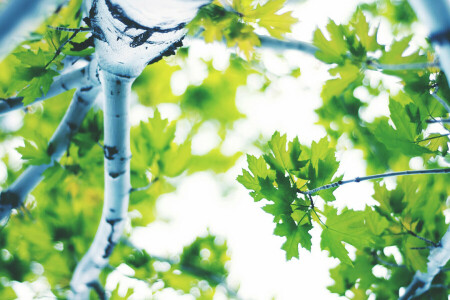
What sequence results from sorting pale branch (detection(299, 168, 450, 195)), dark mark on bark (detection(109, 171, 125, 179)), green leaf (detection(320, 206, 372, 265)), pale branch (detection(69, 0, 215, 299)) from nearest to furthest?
pale branch (detection(69, 0, 215, 299)) < pale branch (detection(299, 168, 450, 195)) < green leaf (detection(320, 206, 372, 265)) < dark mark on bark (detection(109, 171, 125, 179))

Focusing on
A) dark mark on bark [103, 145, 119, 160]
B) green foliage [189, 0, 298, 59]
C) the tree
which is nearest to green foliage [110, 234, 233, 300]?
the tree

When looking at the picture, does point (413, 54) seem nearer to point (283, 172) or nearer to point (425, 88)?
point (425, 88)

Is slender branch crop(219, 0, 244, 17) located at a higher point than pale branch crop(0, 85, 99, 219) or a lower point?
higher

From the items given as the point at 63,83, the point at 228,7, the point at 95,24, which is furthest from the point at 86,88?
the point at 228,7

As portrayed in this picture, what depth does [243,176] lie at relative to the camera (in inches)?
30.4

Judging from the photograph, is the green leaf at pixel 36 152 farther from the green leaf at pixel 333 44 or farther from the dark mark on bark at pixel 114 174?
the green leaf at pixel 333 44

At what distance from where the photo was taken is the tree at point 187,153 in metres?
0.64

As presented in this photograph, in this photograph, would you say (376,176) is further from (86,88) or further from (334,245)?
(86,88)

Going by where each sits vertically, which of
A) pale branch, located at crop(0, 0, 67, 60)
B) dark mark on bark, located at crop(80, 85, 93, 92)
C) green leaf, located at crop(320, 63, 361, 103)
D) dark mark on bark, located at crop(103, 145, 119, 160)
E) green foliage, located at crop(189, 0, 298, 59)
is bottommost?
dark mark on bark, located at crop(103, 145, 119, 160)

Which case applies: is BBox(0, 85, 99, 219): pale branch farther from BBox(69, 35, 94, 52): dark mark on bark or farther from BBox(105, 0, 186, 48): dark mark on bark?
BBox(105, 0, 186, 48): dark mark on bark

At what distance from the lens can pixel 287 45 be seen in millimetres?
1381

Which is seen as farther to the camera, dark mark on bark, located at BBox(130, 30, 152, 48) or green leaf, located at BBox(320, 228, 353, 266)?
green leaf, located at BBox(320, 228, 353, 266)

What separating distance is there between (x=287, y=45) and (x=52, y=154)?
3.76ft

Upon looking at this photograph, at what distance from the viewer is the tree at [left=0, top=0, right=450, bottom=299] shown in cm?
64
